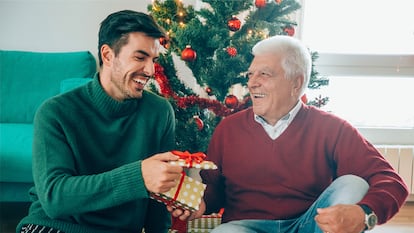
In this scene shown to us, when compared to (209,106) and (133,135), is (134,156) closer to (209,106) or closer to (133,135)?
(133,135)

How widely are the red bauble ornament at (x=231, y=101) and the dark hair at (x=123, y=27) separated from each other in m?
0.59

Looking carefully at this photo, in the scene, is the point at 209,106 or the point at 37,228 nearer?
the point at 37,228

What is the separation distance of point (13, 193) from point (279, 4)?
1622mm

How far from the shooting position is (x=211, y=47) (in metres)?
1.77

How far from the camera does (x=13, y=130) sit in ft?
7.33

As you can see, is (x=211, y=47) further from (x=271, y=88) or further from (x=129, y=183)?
(x=129, y=183)

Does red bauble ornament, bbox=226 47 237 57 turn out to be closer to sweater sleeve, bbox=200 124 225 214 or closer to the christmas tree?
the christmas tree

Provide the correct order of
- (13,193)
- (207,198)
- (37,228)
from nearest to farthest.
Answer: (37,228) → (207,198) → (13,193)

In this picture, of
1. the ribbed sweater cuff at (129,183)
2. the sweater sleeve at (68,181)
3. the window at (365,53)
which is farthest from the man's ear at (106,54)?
the window at (365,53)

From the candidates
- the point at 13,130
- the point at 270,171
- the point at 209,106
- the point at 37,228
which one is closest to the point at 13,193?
the point at 13,130

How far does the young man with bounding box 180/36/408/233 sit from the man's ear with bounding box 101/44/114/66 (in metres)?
0.47

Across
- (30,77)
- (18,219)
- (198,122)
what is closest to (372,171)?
(198,122)

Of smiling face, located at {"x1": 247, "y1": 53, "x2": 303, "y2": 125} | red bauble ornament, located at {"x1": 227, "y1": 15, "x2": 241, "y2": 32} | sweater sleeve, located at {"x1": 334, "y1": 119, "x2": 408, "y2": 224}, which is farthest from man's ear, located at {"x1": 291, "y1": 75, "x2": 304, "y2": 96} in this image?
red bauble ornament, located at {"x1": 227, "y1": 15, "x2": 241, "y2": 32}

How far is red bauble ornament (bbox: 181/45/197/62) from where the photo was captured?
171 cm
